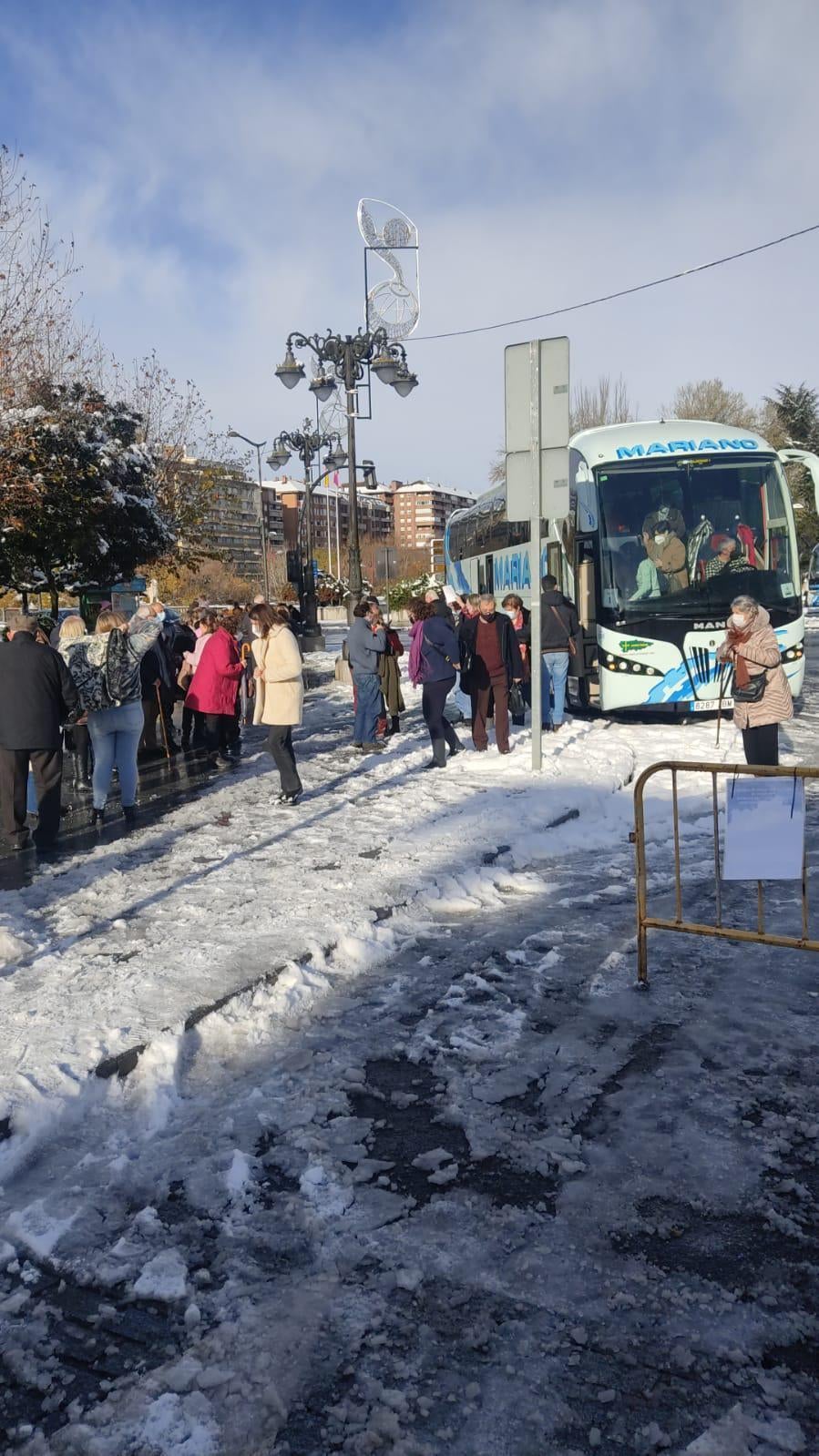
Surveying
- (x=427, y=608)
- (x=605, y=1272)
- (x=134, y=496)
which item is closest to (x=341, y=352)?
(x=134, y=496)

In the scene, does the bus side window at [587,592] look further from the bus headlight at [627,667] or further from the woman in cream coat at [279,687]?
the woman in cream coat at [279,687]

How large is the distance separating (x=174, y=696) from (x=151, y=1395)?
40.0 ft

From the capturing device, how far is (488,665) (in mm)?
12133

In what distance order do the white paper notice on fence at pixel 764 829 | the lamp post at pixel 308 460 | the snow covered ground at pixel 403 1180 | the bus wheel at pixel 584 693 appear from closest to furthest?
→ the snow covered ground at pixel 403 1180 → the white paper notice on fence at pixel 764 829 → the bus wheel at pixel 584 693 → the lamp post at pixel 308 460

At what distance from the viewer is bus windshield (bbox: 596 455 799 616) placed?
46.5ft

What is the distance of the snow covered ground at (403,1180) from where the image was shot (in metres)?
2.67

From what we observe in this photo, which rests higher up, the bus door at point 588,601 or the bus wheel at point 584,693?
the bus door at point 588,601

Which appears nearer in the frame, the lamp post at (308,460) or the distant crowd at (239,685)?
the distant crowd at (239,685)

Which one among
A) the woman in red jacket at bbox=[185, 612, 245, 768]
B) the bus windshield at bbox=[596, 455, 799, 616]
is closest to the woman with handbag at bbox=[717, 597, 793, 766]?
the bus windshield at bbox=[596, 455, 799, 616]

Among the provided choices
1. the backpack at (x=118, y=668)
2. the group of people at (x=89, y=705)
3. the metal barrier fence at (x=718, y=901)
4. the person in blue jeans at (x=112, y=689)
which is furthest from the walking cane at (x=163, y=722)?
the metal barrier fence at (x=718, y=901)

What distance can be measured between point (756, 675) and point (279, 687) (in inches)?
163

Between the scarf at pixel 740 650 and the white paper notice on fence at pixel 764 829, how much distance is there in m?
3.59

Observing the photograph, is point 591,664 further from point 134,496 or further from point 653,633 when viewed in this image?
point 134,496

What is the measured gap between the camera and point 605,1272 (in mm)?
3127
